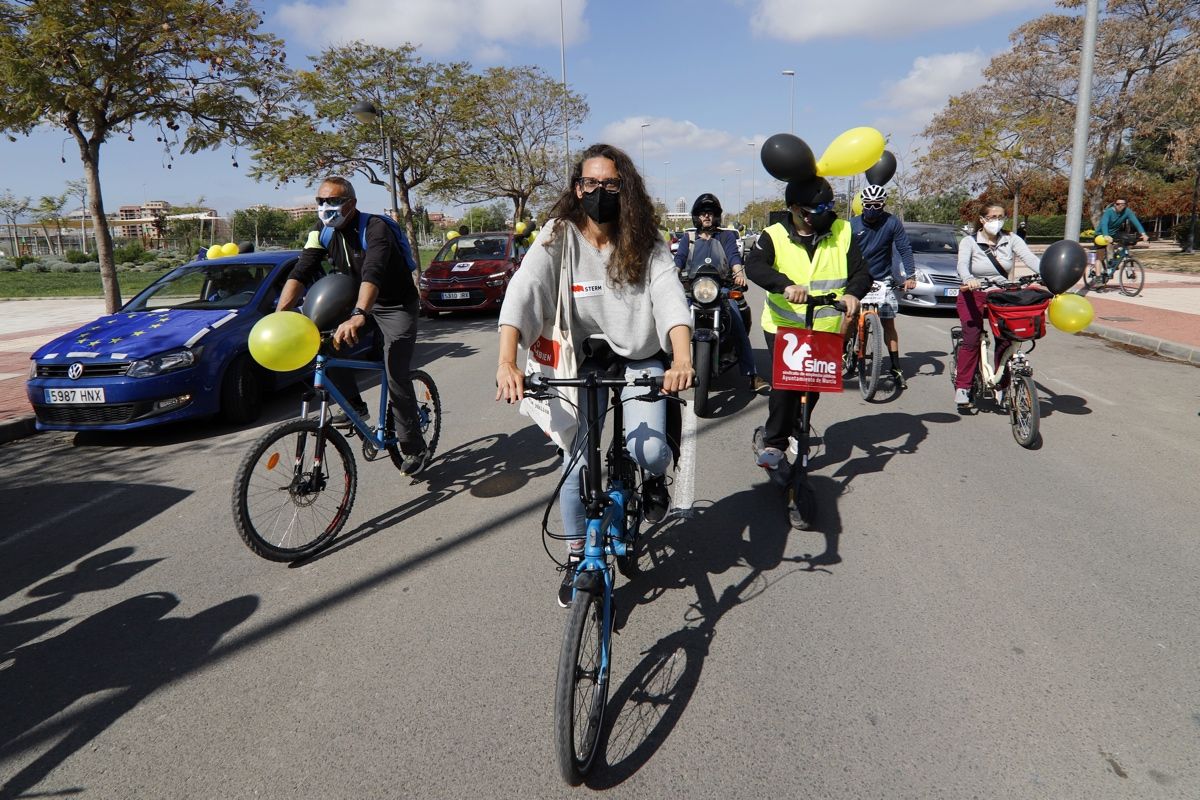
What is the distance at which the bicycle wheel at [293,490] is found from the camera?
3922 mm

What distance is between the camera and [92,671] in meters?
3.09

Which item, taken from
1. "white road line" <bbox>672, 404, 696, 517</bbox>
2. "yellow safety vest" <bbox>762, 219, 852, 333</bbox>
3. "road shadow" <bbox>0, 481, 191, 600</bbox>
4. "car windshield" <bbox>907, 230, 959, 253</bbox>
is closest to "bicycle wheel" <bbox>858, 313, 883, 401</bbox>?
"white road line" <bbox>672, 404, 696, 517</bbox>

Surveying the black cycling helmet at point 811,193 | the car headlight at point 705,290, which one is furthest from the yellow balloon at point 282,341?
the car headlight at point 705,290

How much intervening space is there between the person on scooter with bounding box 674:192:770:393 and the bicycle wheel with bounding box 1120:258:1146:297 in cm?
1223

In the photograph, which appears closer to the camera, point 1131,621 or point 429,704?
point 429,704

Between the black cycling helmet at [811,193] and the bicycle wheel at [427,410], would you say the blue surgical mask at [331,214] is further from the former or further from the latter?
the black cycling helmet at [811,193]

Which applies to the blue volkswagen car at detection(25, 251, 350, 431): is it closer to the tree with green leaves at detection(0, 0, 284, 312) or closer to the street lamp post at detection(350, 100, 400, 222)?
the tree with green leaves at detection(0, 0, 284, 312)

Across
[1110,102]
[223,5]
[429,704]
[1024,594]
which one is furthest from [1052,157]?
[429,704]

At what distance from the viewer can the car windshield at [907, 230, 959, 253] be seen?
1518 centimetres

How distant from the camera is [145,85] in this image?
34.1ft

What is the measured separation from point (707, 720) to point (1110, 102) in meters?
31.4

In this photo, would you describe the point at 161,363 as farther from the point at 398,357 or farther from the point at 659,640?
the point at 659,640

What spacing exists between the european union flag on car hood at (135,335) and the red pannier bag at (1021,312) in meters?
6.78

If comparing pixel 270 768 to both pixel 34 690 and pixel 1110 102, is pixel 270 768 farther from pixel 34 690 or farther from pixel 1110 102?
pixel 1110 102
